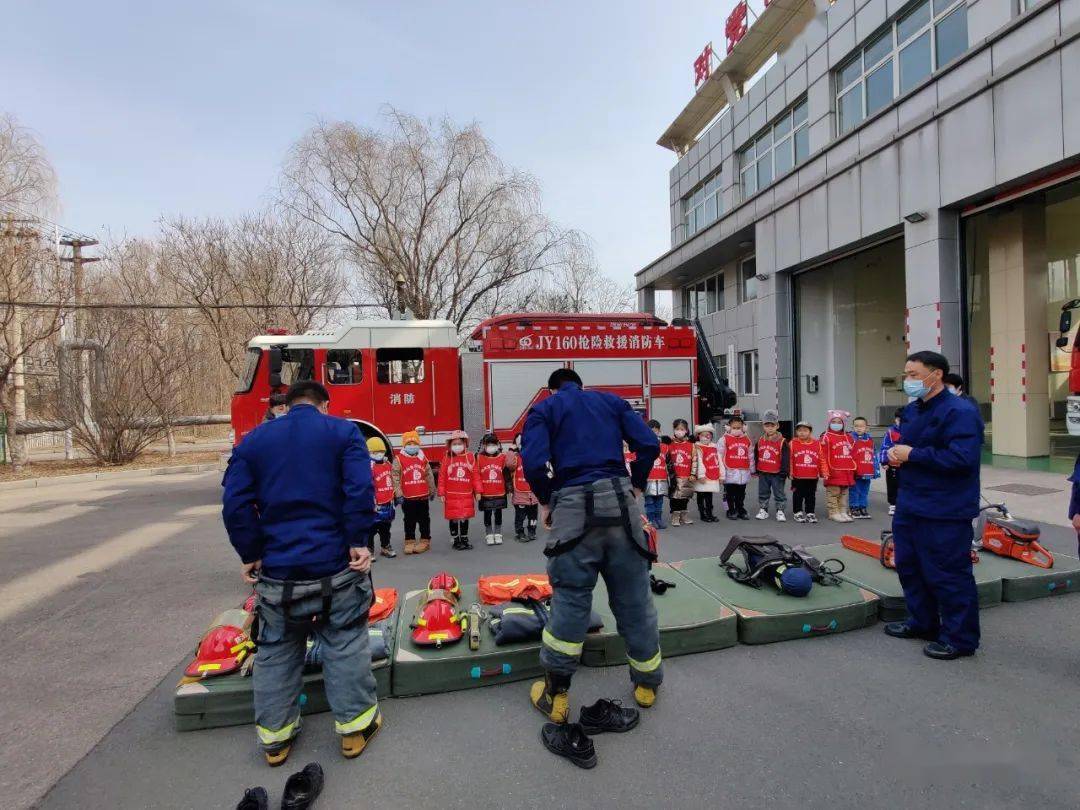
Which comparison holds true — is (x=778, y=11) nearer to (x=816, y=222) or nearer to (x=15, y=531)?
(x=816, y=222)

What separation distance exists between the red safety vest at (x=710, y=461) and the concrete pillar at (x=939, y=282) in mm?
6051

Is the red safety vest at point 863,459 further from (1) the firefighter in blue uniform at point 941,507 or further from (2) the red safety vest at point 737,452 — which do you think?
(1) the firefighter in blue uniform at point 941,507

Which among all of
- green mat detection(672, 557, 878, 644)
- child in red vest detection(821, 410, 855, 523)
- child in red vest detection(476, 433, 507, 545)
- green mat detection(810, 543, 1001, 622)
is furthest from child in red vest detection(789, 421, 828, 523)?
child in red vest detection(476, 433, 507, 545)

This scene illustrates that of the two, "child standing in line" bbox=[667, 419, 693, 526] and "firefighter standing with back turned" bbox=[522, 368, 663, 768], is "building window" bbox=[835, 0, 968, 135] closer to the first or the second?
"child standing in line" bbox=[667, 419, 693, 526]

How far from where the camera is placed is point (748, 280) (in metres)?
20.8

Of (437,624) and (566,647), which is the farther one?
(437,624)

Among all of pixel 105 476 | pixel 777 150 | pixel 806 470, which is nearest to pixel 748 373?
pixel 777 150

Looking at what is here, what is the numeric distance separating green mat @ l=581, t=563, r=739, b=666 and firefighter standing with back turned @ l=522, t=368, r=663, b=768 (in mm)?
452

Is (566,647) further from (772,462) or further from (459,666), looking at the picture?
(772,462)

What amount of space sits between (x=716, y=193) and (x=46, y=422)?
24.5m

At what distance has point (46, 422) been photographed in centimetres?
1694

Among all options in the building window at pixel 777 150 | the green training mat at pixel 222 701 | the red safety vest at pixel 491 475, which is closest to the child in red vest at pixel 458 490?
the red safety vest at pixel 491 475

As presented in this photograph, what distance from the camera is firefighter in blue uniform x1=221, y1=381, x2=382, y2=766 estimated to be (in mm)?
2773

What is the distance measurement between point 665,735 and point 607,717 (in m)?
0.31
